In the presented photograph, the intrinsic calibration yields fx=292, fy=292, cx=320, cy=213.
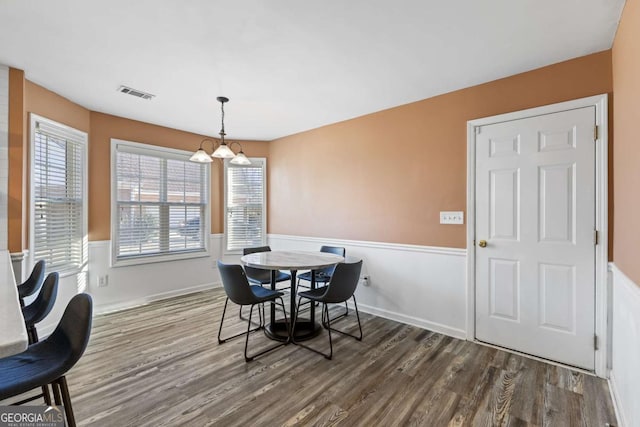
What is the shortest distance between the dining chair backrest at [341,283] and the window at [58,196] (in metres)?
2.94

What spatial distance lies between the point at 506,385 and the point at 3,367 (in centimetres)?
294

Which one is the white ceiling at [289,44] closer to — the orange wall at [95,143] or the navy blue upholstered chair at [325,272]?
the orange wall at [95,143]

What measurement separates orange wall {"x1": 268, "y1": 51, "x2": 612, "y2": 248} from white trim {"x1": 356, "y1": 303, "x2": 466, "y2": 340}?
0.85 meters

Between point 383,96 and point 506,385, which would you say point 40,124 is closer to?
point 383,96

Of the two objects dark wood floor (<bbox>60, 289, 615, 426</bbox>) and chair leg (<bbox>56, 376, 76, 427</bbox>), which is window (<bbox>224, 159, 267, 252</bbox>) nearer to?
dark wood floor (<bbox>60, 289, 615, 426</bbox>)

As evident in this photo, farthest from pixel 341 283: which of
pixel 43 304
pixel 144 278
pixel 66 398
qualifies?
pixel 144 278

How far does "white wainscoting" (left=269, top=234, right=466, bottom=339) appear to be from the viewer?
299 cm

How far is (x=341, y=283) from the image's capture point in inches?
104

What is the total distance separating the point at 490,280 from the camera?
9.16ft

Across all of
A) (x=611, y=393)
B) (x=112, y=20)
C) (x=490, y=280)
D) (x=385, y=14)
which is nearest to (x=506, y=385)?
(x=611, y=393)

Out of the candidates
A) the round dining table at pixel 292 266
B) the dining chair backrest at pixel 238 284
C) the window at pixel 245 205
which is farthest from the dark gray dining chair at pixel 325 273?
the window at pixel 245 205

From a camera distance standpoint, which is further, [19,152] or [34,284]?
[19,152]

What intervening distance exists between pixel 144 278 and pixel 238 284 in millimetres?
2319

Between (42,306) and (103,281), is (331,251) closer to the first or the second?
(42,306)
